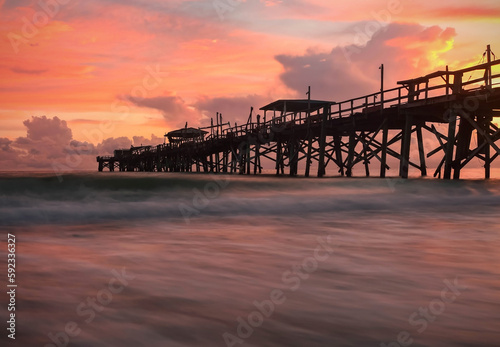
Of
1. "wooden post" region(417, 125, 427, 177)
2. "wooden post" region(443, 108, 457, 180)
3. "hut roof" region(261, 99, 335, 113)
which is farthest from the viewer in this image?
"hut roof" region(261, 99, 335, 113)

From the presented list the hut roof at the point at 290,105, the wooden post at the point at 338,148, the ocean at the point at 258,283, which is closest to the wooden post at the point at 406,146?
the wooden post at the point at 338,148

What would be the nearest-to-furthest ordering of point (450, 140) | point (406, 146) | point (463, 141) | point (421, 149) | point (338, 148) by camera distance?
point (450, 140), point (463, 141), point (406, 146), point (421, 149), point (338, 148)

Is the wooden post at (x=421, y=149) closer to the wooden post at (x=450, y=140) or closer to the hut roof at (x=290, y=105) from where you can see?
the wooden post at (x=450, y=140)

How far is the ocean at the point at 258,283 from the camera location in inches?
125

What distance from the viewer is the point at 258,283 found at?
461 cm

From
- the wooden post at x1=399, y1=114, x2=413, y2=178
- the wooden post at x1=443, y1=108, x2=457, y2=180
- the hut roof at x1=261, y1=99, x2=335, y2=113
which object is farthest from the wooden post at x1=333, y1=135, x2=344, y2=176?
the wooden post at x1=443, y1=108, x2=457, y2=180

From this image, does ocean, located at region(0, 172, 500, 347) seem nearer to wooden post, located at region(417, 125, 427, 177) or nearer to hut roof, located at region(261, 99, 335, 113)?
wooden post, located at region(417, 125, 427, 177)

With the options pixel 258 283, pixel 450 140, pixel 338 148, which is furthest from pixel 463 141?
pixel 258 283

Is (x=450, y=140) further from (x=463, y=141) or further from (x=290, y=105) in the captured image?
(x=290, y=105)

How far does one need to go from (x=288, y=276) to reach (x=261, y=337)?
178cm

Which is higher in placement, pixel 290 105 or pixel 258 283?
pixel 290 105

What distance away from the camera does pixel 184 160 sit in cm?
6378

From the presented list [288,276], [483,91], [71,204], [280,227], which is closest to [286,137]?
[483,91]

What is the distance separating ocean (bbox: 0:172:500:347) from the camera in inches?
Answer: 125
